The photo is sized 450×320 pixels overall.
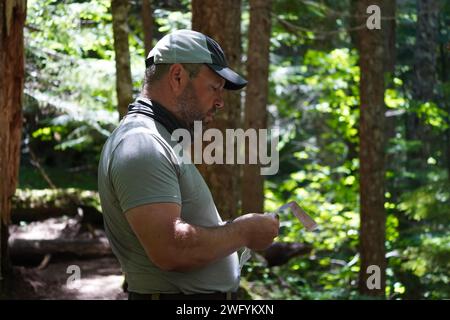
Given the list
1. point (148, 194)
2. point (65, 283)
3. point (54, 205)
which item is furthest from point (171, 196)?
point (54, 205)

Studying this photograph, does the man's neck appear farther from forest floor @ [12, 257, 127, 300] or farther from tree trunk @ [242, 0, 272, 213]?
tree trunk @ [242, 0, 272, 213]

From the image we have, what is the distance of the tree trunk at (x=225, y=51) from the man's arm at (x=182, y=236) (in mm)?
4036

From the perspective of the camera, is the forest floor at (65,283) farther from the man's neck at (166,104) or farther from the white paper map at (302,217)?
the man's neck at (166,104)

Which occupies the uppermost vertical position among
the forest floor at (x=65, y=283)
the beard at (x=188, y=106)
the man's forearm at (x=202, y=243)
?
the beard at (x=188, y=106)

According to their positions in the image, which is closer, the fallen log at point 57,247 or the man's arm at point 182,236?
the man's arm at point 182,236

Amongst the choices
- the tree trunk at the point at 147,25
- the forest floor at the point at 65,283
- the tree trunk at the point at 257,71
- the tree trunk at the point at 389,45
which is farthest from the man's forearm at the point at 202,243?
the tree trunk at the point at 389,45

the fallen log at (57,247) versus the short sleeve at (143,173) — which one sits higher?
the short sleeve at (143,173)

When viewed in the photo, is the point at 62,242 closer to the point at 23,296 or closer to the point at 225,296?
the point at 23,296

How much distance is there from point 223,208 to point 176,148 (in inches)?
167

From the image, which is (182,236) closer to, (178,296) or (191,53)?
(178,296)

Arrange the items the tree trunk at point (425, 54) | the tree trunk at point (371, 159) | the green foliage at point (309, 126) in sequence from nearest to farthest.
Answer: the green foliage at point (309, 126) → the tree trunk at point (371, 159) → the tree trunk at point (425, 54)

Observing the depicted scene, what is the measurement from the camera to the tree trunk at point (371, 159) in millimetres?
10984

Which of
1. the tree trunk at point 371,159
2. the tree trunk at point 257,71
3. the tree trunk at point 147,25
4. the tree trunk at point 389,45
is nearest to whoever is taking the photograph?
the tree trunk at point 147,25
